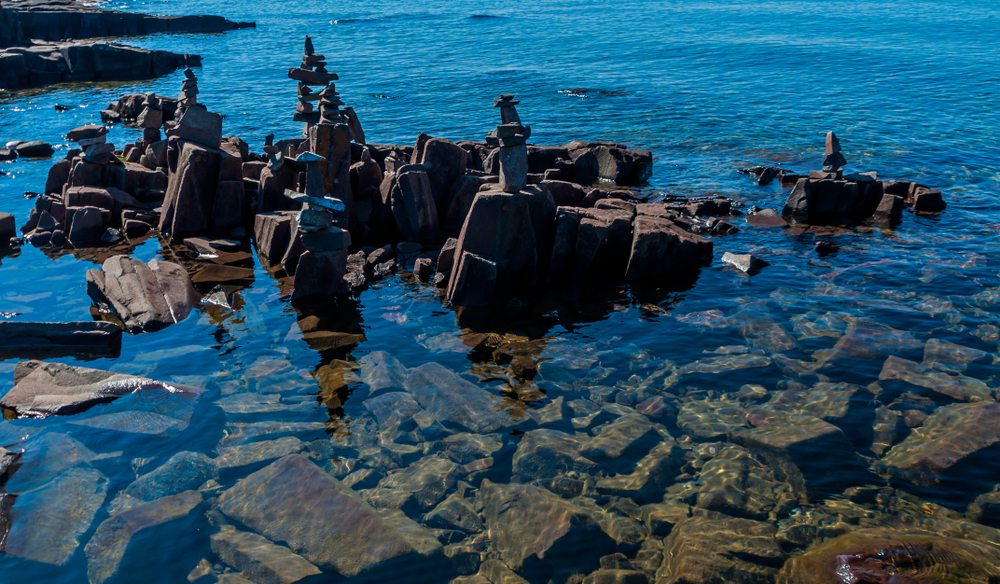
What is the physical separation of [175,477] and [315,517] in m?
2.38

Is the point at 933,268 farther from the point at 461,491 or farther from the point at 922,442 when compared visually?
the point at 461,491

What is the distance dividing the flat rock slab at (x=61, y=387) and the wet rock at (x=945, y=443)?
11.8 metres

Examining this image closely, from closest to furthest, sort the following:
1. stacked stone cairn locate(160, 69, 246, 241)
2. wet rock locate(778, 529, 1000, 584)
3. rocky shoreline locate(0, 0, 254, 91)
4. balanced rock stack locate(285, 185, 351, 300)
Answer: wet rock locate(778, 529, 1000, 584), balanced rock stack locate(285, 185, 351, 300), stacked stone cairn locate(160, 69, 246, 241), rocky shoreline locate(0, 0, 254, 91)

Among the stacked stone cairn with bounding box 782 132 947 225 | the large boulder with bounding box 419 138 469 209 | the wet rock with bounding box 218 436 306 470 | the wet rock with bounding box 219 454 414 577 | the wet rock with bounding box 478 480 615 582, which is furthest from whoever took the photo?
the stacked stone cairn with bounding box 782 132 947 225

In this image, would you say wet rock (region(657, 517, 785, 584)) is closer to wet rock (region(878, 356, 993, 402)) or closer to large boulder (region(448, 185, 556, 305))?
wet rock (region(878, 356, 993, 402))

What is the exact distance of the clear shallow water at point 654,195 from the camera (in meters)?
10.9

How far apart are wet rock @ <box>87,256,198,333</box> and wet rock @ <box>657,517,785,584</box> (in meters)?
11.0

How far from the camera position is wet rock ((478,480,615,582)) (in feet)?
25.4

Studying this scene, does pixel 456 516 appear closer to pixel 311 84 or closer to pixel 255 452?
pixel 255 452

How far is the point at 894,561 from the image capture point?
291 inches

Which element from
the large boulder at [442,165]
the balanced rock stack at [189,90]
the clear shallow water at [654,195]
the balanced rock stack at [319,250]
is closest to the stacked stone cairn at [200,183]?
the balanced rock stack at [189,90]

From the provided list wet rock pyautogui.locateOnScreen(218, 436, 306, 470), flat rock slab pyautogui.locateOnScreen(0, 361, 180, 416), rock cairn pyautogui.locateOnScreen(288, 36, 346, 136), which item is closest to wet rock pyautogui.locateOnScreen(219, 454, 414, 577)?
wet rock pyautogui.locateOnScreen(218, 436, 306, 470)

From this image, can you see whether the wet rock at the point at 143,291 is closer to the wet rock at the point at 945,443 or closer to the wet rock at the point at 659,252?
the wet rock at the point at 659,252

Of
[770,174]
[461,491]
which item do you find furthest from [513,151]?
[770,174]
